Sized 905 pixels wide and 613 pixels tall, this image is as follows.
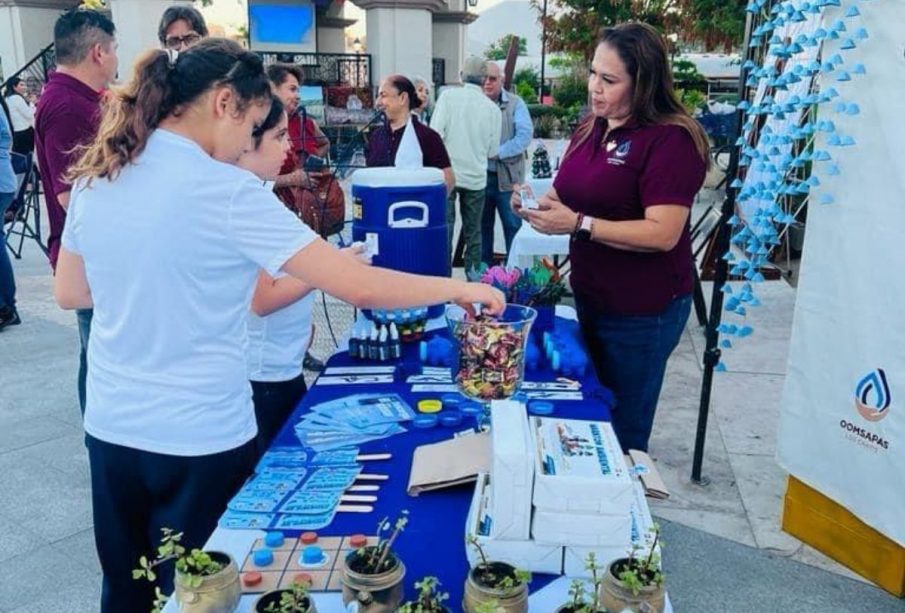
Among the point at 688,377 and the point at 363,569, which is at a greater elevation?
the point at 363,569

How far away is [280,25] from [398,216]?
760 inches

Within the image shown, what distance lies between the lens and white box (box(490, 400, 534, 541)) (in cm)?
122

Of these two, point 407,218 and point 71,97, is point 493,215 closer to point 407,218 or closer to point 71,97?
point 407,218

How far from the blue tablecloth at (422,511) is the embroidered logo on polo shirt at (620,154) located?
69 centimetres

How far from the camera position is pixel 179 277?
135 centimetres

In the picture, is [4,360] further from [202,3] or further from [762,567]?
[202,3]

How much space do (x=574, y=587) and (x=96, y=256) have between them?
1.00 m

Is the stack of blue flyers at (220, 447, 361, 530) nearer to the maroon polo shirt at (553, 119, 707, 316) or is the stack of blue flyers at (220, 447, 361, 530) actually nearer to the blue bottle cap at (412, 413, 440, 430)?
the blue bottle cap at (412, 413, 440, 430)

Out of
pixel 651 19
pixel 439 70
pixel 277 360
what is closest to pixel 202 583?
pixel 277 360

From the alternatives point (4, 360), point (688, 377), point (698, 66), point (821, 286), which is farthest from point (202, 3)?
point (821, 286)

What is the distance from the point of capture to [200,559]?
112cm

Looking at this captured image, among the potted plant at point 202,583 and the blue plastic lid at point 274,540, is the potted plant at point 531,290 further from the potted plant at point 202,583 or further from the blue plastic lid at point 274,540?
the potted plant at point 202,583

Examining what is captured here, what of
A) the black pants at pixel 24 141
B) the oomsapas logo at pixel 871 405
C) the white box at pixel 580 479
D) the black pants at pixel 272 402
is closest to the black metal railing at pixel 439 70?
the black pants at pixel 24 141

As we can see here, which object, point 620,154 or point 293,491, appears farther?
point 620,154
